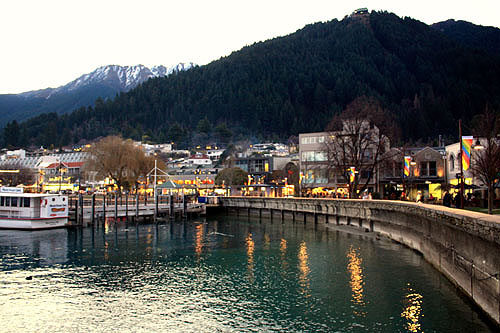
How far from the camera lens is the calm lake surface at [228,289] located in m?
21.3

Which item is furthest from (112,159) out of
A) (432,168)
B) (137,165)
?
(432,168)

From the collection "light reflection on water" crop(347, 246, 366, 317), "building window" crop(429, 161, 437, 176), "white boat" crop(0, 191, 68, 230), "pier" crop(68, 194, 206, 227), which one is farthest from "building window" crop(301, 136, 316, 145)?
"light reflection on water" crop(347, 246, 366, 317)

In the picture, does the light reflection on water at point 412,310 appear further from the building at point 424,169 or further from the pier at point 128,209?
the building at point 424,169

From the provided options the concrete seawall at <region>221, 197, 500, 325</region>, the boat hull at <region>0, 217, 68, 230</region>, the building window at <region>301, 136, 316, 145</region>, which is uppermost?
the building window at <region>301, 136, 316, 145</region>

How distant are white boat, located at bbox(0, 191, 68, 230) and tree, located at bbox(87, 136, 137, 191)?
1335 inches

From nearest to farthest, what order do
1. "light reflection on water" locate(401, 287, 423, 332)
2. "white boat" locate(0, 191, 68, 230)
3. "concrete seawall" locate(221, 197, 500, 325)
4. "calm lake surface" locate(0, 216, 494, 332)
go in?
1. "concrete seawall" locate(221, 197, 500, 325)
2. "light reflection on water" locate(401, 287, 423, 332)
3. "calm lake surface" locate(0, 216, 494, 332)
4. "white boat" locate(0, 191, 68, 230)

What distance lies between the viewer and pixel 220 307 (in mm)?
23953

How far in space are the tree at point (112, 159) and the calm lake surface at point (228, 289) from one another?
5008 cm

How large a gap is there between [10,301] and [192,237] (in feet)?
95.9

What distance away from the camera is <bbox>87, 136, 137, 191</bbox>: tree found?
95.9m

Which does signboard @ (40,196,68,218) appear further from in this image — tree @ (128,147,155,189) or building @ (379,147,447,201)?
building @ (379,147,447,201)

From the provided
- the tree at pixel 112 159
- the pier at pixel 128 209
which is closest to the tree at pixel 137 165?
the tree at pixel 112 159

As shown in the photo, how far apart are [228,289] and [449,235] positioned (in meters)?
12.7

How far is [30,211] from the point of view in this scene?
197ft
